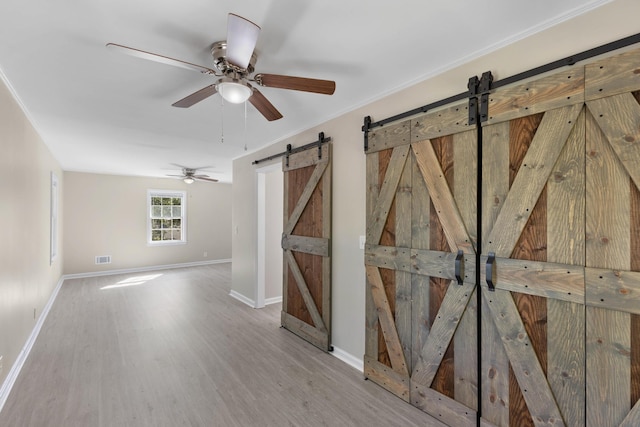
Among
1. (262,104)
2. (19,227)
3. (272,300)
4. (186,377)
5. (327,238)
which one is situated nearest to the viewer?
(262,104)

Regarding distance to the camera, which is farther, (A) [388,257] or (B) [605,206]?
(A) [388,257]

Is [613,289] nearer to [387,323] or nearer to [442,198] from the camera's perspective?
[442,198]

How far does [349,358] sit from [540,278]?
6.28 feet

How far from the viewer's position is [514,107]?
6.00 feet

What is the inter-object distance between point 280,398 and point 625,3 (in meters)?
3.23

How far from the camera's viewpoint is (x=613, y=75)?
149 cm

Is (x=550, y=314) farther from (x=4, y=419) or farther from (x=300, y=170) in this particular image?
(x=4, y=419)

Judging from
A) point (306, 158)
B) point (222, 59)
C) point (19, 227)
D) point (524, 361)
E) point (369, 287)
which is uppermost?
point (222, 59)

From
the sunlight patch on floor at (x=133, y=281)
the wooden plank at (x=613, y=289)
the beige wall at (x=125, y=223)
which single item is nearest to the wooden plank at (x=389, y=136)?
the wooden plank at (x=613, y=289)

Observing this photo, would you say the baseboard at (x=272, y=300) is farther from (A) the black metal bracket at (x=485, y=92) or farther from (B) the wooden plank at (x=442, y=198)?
(A) the black metal bracket at (x=485, y=92)

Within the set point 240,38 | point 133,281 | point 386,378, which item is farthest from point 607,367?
point 133,281

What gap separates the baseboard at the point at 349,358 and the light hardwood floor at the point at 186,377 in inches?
3.0

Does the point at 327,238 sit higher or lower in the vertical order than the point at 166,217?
lower

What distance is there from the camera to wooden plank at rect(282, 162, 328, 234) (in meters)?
3.37
